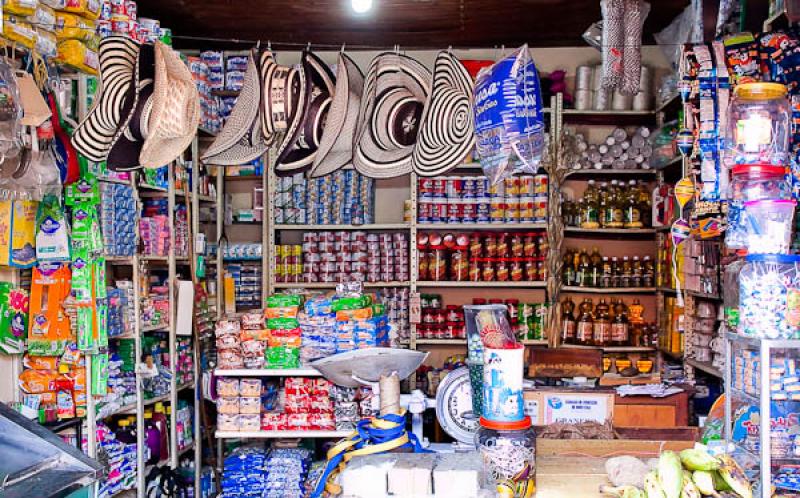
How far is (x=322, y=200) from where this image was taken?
5.85 metres

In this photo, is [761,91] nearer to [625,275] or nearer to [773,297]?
[773,297]

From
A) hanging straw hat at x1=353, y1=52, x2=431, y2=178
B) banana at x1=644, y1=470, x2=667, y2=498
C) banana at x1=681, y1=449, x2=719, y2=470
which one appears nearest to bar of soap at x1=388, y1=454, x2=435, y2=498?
banana at x1=644, y1=470, x2=667, y2=498

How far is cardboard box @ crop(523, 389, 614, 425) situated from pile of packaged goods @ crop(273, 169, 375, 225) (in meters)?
2.29

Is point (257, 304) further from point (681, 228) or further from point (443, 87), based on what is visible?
point (681, 228)

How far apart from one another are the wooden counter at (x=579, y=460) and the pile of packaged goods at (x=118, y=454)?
2.15 m

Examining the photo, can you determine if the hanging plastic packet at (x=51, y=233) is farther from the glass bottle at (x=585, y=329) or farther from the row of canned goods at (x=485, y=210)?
the glass bottle at (x=585, y=329)

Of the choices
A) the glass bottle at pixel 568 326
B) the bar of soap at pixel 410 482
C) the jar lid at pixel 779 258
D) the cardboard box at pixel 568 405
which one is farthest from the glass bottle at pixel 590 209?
the bar of soap at pixel 410 482

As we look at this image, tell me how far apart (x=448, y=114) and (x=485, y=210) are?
219 cm

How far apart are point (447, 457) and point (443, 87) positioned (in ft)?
6.16

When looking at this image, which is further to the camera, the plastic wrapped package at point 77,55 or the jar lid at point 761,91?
the plastic wrapped package at point 77,55

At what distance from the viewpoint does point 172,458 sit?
4824 mm

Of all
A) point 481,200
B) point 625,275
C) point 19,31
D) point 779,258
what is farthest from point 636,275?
point 19,31

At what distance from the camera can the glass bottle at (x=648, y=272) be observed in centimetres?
576

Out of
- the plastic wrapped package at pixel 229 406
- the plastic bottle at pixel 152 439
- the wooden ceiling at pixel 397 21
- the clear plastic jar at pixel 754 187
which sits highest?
the wooden ceiling at pixel 397 21
